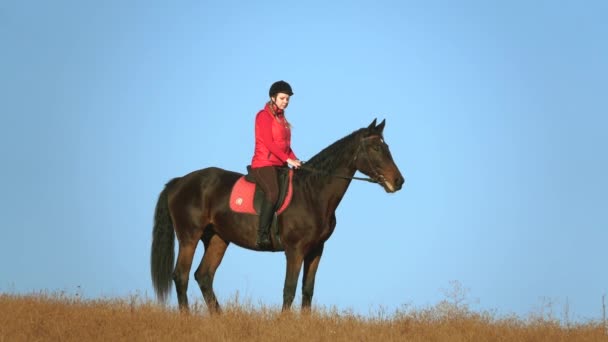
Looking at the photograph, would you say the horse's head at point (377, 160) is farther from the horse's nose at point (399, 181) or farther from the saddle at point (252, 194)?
the saddle at point (252, 194)

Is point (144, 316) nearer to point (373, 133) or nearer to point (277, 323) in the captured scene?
point (277, 323)

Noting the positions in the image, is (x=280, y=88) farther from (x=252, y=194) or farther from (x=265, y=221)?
(x=265, y=221)

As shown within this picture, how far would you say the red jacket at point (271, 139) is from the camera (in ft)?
40.9

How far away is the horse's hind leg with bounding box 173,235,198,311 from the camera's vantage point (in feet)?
44.8

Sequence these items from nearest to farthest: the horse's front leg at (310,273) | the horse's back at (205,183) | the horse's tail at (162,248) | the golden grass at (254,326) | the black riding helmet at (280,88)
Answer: the golden grass at (254,326) → the horse's front leg at (310,273) → the black riding helmet at (280,88) → the horse's back at (205,183) → the horse's tail at (162,248)

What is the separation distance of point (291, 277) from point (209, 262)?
2.24m

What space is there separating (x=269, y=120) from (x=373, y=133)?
1590 millimetres

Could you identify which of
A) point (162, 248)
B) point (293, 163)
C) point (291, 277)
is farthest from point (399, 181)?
point (162, 248)

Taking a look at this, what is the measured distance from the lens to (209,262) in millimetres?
13867

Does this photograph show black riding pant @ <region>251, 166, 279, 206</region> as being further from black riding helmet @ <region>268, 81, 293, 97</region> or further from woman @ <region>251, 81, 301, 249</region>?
black riding helmet @ <region>268, 81, 293, 97</region>

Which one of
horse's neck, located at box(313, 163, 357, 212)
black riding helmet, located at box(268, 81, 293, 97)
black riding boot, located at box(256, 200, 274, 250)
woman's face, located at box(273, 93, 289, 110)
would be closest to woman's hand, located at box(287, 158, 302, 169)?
horse's neck, located at box(313, 163, 357, 212)

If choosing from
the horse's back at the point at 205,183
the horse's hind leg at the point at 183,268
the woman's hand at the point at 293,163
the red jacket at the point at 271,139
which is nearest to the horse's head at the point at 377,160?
the woman's hand at the point at 293,163

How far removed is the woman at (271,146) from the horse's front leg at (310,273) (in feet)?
2.35

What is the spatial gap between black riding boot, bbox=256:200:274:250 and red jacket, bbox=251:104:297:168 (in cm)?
66
